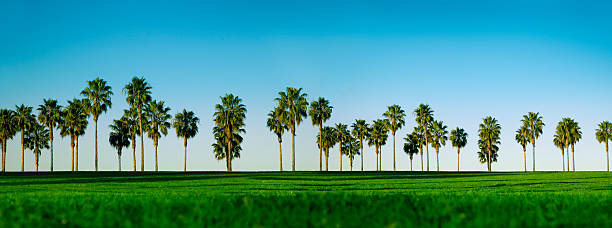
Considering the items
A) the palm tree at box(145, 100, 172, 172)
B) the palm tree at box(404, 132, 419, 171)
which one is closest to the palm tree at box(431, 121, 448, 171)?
the palm tree at box(404, 132, 419, 171)

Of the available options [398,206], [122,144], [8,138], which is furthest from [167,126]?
[398,206]

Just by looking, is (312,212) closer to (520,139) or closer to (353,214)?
(353,214)

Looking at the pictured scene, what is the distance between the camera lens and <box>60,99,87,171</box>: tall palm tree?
8125 centimetres

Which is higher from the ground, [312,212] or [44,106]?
[44,106]

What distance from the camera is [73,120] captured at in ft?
270

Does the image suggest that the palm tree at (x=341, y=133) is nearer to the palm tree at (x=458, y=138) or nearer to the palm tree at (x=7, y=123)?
the palm tree at (x=458, y=138)

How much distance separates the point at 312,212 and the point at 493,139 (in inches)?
4682

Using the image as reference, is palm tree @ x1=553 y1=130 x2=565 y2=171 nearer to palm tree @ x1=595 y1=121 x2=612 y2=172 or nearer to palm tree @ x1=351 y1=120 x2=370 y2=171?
palm tree @ x1=595 y1=121 x2=612 y2=172

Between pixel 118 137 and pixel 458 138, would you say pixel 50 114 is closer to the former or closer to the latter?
pixel 118 137

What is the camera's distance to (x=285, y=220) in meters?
8.97

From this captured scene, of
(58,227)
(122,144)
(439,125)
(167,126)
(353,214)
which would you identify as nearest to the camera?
(58,227)

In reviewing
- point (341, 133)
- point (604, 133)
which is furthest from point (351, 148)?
point (604, 133)

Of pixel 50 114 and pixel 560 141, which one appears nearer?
pixel 50 114

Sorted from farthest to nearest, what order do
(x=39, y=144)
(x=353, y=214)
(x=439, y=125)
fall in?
(x=439, y=125) → (x=39, y=144) → (x=353, y=214)
